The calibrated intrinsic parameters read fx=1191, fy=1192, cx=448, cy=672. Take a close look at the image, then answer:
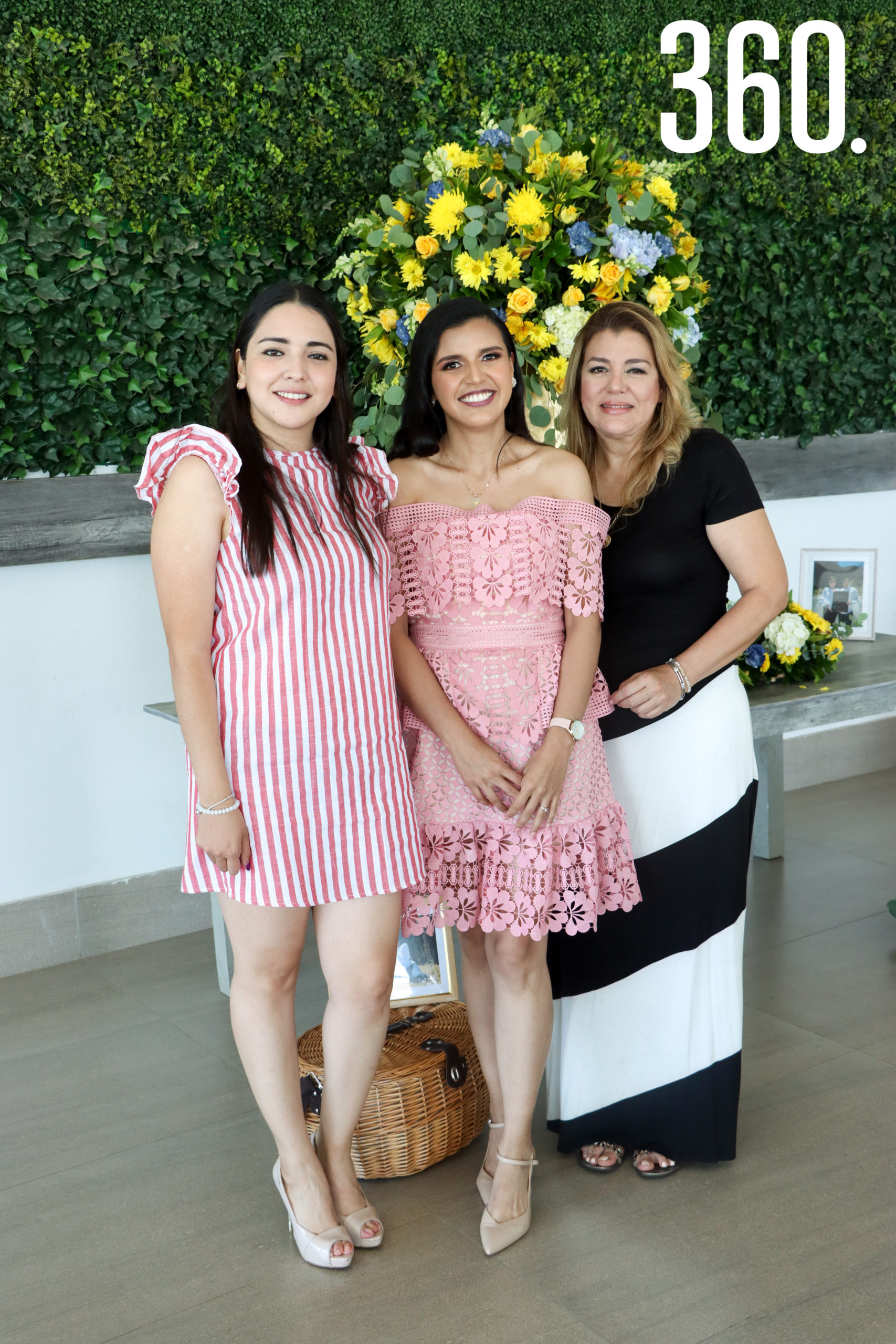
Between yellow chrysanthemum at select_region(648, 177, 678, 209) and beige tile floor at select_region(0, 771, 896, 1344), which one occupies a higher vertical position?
yellow chrysanthemum at select_region(648, 177, 678, 209)

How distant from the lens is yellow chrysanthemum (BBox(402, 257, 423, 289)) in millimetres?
2840

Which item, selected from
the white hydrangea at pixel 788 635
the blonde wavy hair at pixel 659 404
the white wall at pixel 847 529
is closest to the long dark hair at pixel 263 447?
the blonde wavy hair at pixel 659 404

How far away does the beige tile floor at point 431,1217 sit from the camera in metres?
1.87

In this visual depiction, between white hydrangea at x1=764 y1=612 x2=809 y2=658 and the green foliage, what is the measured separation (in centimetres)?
173

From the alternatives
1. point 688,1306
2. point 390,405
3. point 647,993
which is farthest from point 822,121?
point 688,1306

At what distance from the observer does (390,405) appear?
3098 millimetres

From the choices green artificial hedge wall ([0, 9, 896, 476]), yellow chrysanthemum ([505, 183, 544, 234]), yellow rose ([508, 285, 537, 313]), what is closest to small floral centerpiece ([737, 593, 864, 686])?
yellow rose ([508, 285, 537, 313])

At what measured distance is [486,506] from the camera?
2.04 m

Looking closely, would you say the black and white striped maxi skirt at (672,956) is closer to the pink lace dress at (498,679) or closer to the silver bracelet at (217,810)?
the pink lace dress at (498,679)

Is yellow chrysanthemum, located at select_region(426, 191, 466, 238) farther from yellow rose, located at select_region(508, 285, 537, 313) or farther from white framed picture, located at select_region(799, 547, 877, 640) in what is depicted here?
white framed picture, located at select_region(799, 547, 877, 640)

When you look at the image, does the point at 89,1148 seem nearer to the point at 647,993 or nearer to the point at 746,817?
the point at 647,993

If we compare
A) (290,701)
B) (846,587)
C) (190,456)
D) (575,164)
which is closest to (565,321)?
(575,164)

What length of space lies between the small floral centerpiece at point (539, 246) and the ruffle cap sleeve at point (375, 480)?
2.67ft

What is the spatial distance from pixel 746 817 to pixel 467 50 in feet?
8.87
